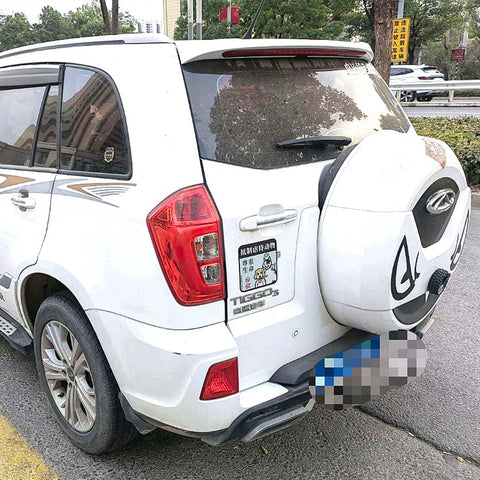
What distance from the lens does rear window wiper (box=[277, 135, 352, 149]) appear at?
2.15m

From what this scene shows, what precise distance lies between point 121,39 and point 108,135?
41 centimetres

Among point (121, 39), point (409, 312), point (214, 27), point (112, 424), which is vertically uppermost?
point (214, 27)

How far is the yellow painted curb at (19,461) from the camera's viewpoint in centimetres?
230

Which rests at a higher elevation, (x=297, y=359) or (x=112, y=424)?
(x=297, y=359)

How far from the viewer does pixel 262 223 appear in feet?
6.30

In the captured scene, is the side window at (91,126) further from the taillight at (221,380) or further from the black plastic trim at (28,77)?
the taillight at (221,380)

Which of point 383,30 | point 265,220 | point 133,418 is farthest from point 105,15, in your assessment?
point 133,418

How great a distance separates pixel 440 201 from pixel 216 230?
0.98 m

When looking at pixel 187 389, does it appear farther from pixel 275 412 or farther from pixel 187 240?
pixel 187 240

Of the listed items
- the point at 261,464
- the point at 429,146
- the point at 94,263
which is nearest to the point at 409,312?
the point at 429,146

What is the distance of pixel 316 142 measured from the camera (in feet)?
7.29

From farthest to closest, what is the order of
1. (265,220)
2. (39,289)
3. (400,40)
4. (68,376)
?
(400,40)
(39,289)
(68,376)
(265,220)

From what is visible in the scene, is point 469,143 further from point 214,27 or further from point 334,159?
point 214,27

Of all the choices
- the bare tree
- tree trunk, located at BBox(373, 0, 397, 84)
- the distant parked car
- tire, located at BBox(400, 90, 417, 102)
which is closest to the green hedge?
tree trunk, located at BBox(373, 0, 397, 84)
